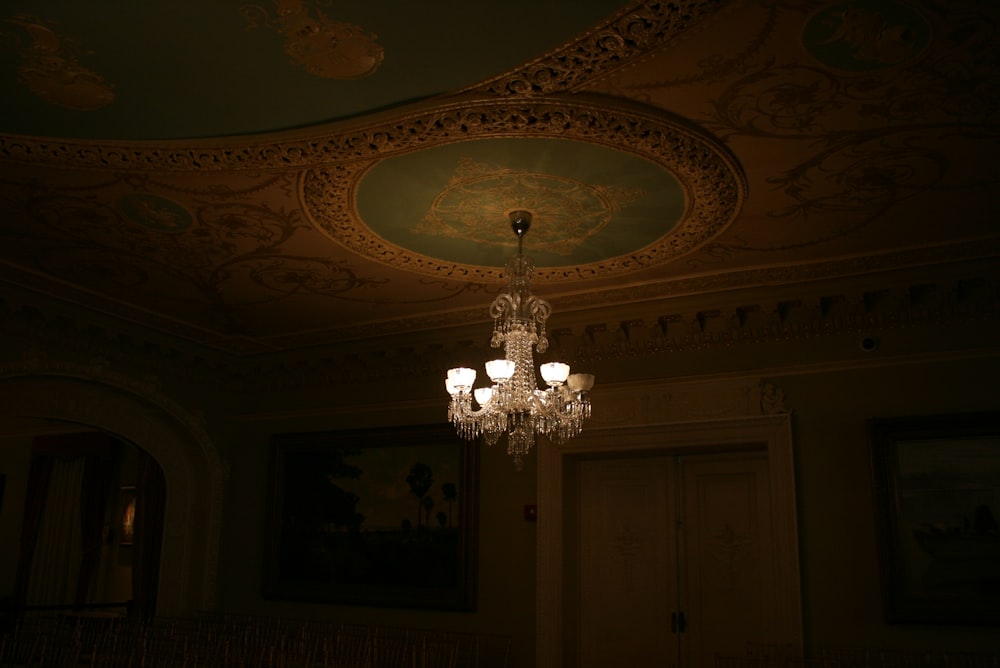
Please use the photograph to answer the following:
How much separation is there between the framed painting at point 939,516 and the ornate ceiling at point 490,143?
4.30ft

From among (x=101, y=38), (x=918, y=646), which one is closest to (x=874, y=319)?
(x=918, y=646)

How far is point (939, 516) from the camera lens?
236 inches

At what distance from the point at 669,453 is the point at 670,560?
3.09ft

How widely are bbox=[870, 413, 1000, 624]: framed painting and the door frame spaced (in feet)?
2.18

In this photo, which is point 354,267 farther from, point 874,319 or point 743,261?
point 874,319

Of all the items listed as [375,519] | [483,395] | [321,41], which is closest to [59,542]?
Result: [375,519]

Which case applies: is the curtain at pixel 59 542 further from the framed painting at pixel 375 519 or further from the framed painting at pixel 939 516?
the framed painting at pixel 939 516

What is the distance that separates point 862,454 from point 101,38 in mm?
5820

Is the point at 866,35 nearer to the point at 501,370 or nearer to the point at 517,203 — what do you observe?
the point at 517,203

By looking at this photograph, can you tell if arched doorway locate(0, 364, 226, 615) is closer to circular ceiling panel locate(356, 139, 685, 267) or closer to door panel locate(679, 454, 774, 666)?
circular ceiling panel locate(356, 139, 685, 267)

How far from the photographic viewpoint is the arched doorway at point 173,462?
327 inches

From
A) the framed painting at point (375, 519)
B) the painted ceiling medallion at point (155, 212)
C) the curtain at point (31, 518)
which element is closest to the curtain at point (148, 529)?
the framed painting at point (375, 519)

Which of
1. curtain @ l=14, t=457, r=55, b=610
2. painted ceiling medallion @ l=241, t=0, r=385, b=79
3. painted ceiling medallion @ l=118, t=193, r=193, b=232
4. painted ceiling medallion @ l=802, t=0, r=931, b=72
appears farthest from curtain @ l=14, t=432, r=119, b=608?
painted ceiling medallion @ l=802, t=0, r=931, b=72

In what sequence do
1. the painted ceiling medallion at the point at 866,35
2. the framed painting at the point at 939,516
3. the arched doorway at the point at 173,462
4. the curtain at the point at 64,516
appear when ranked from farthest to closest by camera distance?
1. the curtain at the point at 64,516
2. the arched doorway at the point at 173,462
3. the framed painting at the point at 939,516
4. the painted ceiling medallion at the point at 866,35
